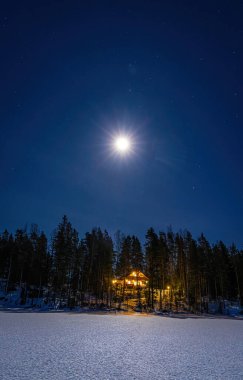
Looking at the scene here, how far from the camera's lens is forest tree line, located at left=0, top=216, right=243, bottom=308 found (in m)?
47.8

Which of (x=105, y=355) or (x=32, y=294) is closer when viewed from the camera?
(x=105, y=355)

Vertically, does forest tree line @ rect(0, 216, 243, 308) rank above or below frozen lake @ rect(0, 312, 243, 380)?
above

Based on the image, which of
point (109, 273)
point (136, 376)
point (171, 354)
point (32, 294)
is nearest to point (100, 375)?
point (136, 376)

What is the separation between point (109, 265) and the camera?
166 feet

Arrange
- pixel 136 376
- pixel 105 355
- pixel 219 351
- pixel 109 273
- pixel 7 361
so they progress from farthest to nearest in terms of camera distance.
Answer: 1. pixel 109 273
2. pixel 219 351
3. pixel 105 355
4. pixel 7 361
5. pixel 136 376

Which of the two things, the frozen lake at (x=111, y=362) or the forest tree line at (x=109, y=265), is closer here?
the frozen lake at (x=111, y=362)

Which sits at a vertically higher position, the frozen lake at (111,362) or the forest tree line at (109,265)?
the forest tree line at (109,265)

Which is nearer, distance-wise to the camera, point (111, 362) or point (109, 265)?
point (111, 362)

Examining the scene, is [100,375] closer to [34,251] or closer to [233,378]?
[233,378]

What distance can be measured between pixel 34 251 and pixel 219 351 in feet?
172

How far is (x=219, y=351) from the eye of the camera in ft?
30.6

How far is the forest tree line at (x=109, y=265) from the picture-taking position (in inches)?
1884

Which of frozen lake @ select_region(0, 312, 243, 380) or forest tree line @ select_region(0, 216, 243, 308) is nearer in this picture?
frozen lake @ select_region(0, 312, 243, 380)

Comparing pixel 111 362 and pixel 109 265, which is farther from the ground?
pixel 109 265
